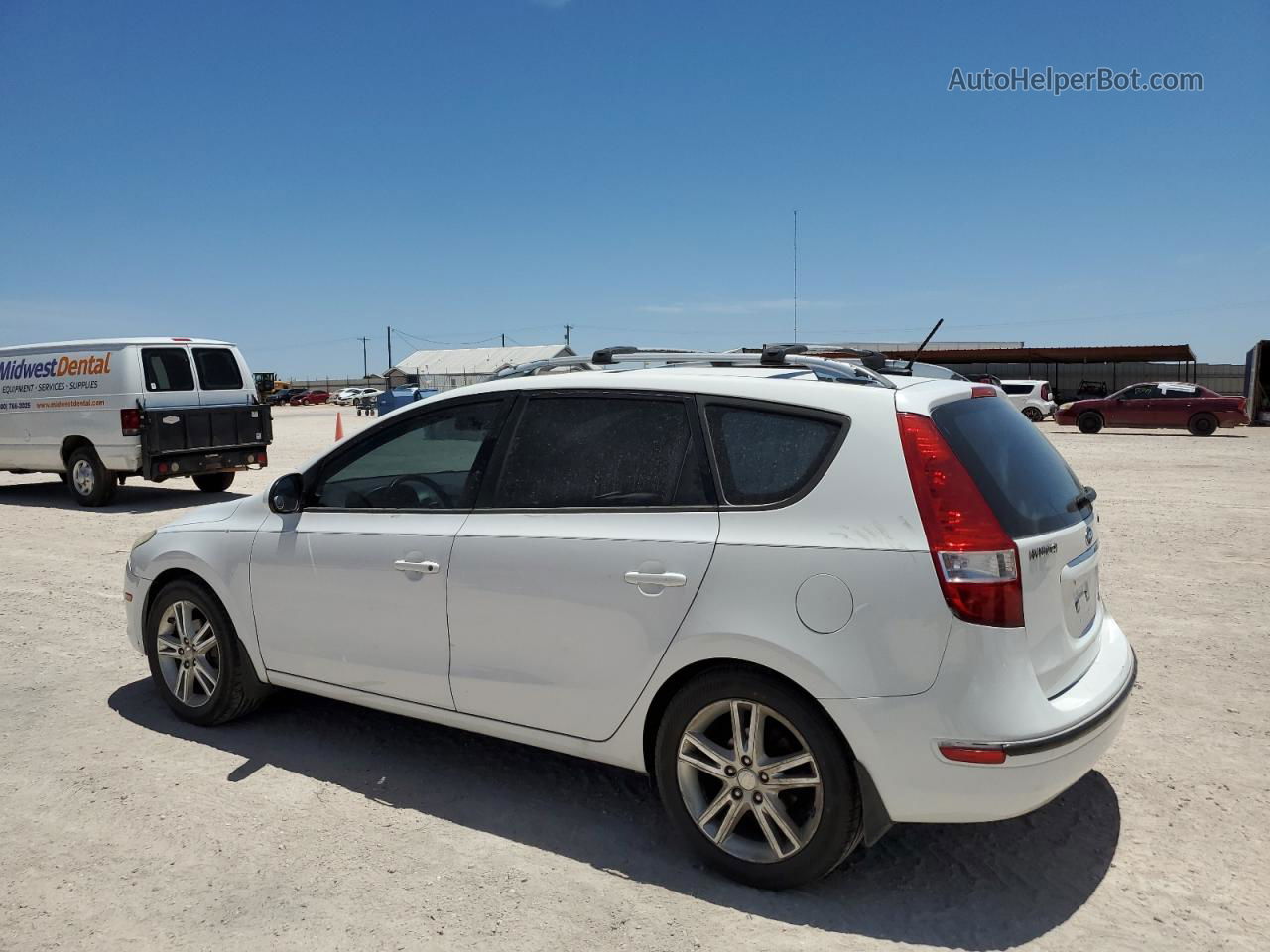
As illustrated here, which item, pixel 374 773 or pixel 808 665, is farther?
pixel 374 773

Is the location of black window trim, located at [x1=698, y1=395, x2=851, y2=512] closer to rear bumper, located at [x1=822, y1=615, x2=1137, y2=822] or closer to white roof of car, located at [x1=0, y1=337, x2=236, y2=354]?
rear bumper, located at [x1=822, y1=615, x2=1137, y2=822]

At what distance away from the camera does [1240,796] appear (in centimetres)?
390

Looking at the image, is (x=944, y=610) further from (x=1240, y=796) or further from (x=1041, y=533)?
(x=1240, y=796)

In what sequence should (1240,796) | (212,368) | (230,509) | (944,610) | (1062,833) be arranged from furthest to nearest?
(212,368)
(230,509)
(1240,796)
(1062,833)
(944,610)

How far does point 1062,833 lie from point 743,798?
4.27ft

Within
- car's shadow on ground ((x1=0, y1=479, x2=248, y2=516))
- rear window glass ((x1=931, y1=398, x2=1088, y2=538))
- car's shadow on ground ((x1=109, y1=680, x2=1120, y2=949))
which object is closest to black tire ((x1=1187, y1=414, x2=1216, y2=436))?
car's shadow on ground ((x1=0, y1=479, x2=248, y2=516))

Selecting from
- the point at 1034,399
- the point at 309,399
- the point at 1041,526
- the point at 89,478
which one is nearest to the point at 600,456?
the point at 1041,526

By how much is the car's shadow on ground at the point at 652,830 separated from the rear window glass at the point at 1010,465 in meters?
1.18

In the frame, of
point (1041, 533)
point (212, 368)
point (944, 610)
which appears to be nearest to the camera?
point (944, 610)

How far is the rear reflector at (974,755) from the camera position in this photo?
2.86 m

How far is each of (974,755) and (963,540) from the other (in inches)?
24.3

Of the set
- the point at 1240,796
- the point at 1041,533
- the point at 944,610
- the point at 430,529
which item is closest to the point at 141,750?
the point at 430,529

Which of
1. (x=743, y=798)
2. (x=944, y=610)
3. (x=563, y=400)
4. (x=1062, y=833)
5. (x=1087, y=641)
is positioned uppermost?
(x=563, y=400)

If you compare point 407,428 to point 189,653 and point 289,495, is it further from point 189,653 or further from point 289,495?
point 189,653
